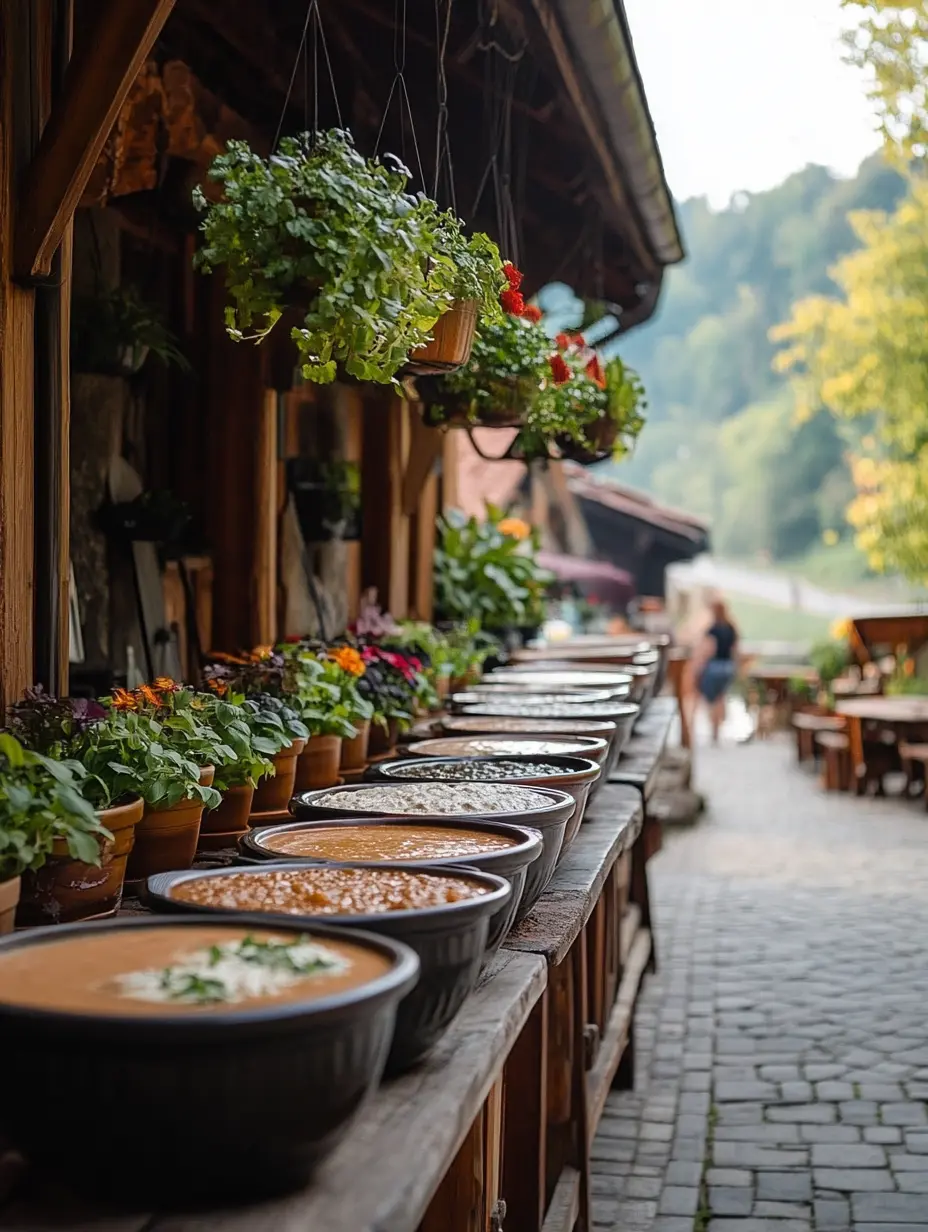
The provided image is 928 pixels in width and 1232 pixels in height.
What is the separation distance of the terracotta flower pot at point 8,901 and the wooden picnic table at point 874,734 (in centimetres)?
1297

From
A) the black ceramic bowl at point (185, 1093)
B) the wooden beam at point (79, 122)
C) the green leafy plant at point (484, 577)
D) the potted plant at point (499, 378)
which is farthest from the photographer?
the green leafy plant at point (484, 577)

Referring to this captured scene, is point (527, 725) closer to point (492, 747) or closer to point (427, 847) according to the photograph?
point (492, 747)

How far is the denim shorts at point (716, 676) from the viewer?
2073cm

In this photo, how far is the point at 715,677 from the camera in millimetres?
20797

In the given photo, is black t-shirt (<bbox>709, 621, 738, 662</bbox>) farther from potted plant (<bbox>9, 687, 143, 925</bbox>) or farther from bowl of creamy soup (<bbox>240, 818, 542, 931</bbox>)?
potted plant (<bbox>9, 687, 143, 925</bbox>)

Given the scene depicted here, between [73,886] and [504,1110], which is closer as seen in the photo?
[73,886]

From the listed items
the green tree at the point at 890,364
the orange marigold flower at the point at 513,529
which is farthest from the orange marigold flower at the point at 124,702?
the green tree at the point at 890,364

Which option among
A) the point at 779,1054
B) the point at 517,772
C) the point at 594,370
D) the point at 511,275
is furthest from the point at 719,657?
the point at 517,772

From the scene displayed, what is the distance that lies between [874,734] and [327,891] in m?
13.8

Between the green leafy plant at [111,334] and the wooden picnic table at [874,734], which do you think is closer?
the green leafy plant at [111,334]

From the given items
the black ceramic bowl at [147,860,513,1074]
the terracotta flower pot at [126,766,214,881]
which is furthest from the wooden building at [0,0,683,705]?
the black ceramic bowl at [147,860,513,1074]

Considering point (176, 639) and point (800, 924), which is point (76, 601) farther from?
point (800, 924)

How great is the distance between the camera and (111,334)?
533 cm

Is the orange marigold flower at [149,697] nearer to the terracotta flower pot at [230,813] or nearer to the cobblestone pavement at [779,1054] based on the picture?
the terracotta flower pot at [230,813]
